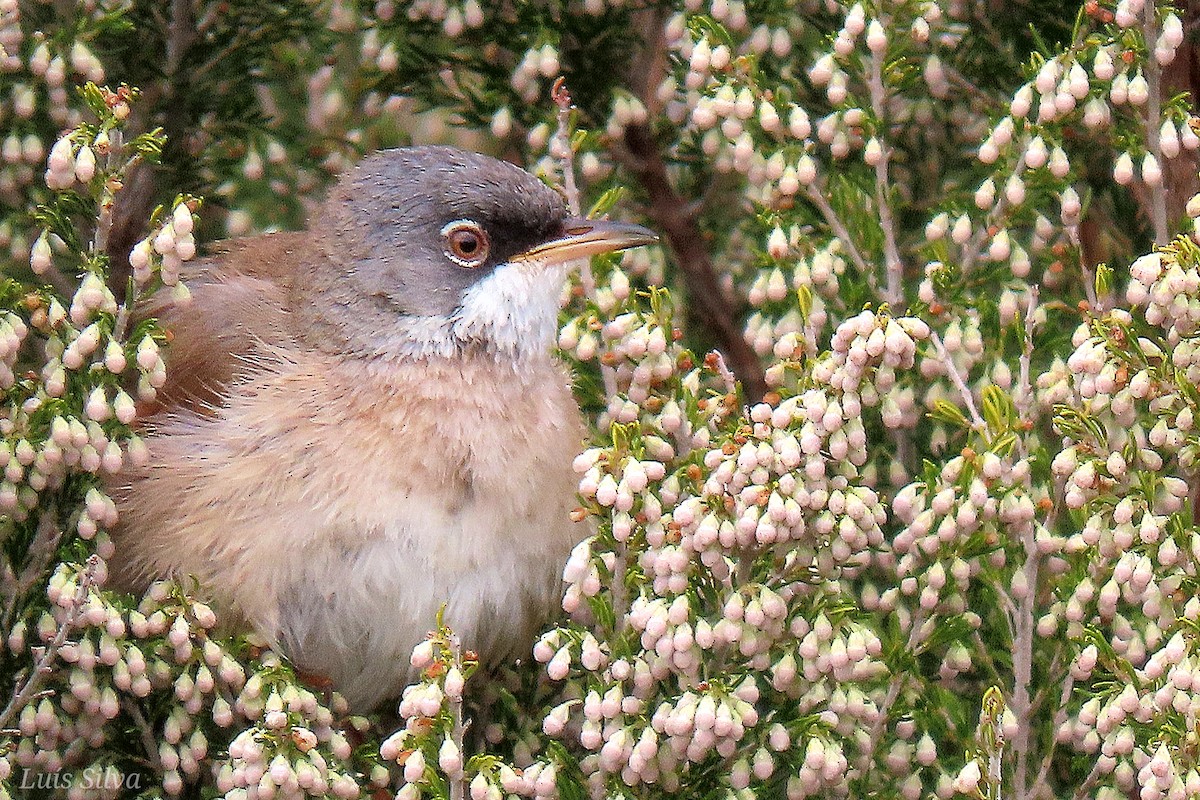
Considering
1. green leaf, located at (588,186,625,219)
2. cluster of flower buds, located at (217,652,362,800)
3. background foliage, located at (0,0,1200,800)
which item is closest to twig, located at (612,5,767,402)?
background foliage, located at (0,0,1200,800)

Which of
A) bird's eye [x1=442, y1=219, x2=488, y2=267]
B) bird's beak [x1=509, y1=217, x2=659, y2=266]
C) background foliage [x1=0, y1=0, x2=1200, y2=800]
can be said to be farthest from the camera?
bird's eye [x1=442, y1=219, x2=488, y2=267]

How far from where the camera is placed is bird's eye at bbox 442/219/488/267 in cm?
361

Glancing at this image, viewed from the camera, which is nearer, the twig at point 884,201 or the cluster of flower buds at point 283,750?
the cluster of flower buds at point 283,750

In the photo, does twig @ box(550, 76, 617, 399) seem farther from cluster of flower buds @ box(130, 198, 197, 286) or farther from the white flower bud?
the white flower bud

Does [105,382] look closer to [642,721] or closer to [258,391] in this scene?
[258,391]

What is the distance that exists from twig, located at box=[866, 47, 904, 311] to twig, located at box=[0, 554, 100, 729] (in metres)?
1.71

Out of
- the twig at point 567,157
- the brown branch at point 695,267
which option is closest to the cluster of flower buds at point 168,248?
the twig at point 567,157

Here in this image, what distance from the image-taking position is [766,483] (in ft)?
8.55

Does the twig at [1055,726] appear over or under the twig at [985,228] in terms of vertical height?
under

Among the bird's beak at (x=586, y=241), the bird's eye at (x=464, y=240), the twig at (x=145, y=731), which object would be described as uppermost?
the bird's beak at (x=586, y=241)

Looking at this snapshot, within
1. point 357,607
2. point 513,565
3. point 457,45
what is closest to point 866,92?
point 457,45

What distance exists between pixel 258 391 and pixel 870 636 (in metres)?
1.53

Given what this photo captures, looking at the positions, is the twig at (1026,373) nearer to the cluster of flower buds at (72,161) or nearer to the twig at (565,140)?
the twig at (565,140)

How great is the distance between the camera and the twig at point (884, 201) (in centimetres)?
336
